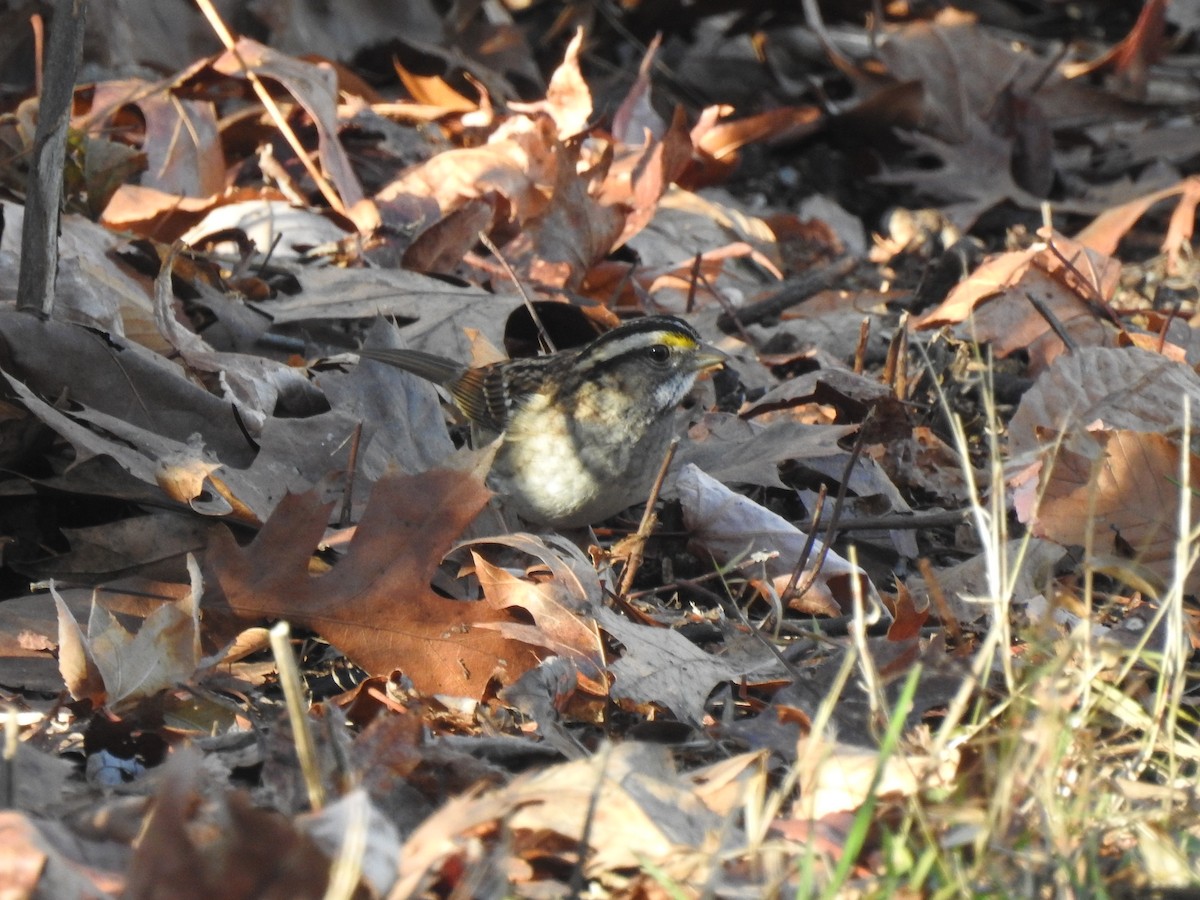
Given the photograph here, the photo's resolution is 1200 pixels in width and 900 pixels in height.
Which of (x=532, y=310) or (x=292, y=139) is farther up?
(x=292, y=139)

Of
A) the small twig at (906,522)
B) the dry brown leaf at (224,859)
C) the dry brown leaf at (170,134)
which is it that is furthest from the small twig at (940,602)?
the dry brown leaf at (170,134)

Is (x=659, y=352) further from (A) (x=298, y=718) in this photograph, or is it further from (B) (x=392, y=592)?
(A) (x=298, y=718)

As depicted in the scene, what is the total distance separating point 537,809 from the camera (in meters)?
2.58

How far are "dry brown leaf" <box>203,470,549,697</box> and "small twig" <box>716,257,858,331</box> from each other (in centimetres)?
272

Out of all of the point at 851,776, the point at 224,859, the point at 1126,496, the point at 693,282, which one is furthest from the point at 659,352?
the point at 224,859

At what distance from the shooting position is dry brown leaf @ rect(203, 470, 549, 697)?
3.54m

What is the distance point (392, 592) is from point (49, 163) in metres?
1.53

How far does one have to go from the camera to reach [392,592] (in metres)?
3.58

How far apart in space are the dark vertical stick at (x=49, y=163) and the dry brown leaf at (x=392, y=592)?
3.50 feet

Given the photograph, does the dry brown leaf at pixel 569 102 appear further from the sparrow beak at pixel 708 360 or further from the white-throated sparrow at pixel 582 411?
the sparrow beak at pixel 708 360

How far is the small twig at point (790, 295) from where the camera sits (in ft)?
20.4

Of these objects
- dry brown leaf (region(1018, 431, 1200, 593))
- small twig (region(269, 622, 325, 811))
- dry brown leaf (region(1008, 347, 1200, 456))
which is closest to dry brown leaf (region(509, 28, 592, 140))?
dry brown leaf (region(1008, 347, 1200, 456))

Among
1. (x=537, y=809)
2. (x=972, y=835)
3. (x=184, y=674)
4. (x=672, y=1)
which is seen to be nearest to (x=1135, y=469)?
(x=972, y=835)

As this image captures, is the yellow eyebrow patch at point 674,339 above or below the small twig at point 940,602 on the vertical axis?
below
